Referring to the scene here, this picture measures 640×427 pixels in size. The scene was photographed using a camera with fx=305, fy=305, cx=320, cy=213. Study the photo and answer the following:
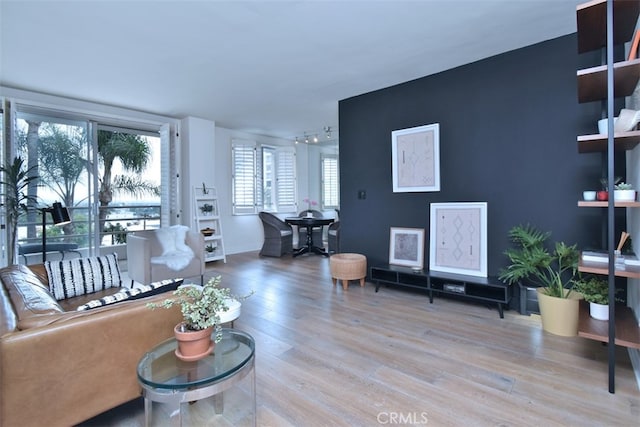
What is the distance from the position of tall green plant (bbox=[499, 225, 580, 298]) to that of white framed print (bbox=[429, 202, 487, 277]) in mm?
260

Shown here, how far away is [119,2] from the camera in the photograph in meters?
2.31

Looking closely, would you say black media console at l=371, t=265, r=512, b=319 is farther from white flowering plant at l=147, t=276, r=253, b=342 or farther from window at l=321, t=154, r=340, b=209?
window at l=321, t=154, r=340, b=209

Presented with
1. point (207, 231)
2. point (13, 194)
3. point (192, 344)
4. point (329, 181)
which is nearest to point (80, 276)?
point (192, 344)

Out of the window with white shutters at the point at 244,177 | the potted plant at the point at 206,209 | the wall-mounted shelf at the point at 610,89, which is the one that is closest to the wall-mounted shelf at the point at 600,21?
the wall-mounted shelf at the point at 610,89

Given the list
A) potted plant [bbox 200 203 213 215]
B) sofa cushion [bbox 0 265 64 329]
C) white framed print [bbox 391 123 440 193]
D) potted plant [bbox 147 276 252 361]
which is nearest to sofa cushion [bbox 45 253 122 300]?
sofa cushion [bbox 0 265 64 329]

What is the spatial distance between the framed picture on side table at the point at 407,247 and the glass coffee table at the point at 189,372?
106 inches

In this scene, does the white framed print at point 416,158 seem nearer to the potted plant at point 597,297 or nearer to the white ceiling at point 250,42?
the white ceiling at point 250,42

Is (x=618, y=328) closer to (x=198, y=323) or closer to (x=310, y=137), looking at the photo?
(x=198, y=323)

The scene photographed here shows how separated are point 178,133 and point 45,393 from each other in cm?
515

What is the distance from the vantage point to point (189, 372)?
4.35 feet

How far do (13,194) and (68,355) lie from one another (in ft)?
12.3

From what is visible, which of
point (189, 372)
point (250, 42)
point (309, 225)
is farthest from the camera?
point (309, 225)

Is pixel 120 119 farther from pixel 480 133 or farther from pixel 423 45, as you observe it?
pixel 480 133

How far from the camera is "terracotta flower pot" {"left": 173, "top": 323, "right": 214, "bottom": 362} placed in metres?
1.39
